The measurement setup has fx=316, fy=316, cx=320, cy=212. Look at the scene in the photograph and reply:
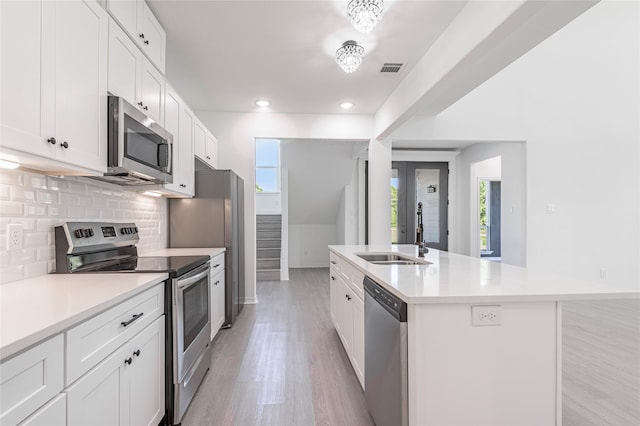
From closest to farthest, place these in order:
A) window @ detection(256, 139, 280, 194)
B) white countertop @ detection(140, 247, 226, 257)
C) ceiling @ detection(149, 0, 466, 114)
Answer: ceiling @ detection(149, 0, 466, 114) → white countertop @ detection(140, 247, 226, 257) → window @ detection(256, 139, 280, 194)

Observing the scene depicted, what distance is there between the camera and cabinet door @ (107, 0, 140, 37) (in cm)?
173

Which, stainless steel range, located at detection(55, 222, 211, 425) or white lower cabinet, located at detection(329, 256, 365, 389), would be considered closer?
stainless steel range, located at detection(55, 222, 211, 425)

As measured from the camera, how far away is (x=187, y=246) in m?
3.35

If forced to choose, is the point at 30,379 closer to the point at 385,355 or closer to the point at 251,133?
the point at 385,355

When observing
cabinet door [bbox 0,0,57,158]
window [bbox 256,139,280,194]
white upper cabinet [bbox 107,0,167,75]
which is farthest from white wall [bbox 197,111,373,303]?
window [bbox 256,139,280,194]

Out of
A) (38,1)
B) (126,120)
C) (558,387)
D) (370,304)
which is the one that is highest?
(38,1)

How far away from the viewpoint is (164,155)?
229 centimetres

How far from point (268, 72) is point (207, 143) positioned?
3.86ft

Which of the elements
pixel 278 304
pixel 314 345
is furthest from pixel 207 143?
pixel 314 345

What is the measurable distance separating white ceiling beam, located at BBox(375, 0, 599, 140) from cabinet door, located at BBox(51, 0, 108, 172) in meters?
2.13

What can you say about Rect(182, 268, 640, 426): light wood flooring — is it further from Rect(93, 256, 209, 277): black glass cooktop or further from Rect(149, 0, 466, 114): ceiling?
Rect(149, 0, 466, 114): ceiling

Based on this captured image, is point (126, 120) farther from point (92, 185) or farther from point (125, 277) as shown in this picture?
point (125, 277)

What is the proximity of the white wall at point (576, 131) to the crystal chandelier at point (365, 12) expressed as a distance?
2.77 m

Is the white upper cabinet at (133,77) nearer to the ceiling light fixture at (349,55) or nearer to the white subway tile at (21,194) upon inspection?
the white subway tile at (21,194)
